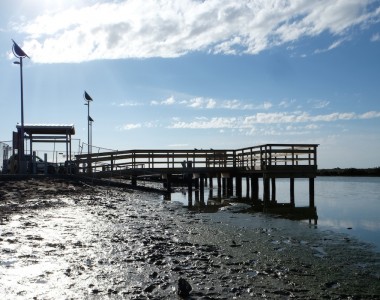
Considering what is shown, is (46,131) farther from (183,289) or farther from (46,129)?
(183,289)

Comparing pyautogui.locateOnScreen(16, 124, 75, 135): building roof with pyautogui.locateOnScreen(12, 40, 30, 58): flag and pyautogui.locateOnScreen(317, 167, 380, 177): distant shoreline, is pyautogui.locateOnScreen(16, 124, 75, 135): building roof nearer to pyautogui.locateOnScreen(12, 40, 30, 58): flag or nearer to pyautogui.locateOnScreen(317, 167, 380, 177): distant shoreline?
pyautogui.locateOnScreen(12, 40, 30, 58): flag

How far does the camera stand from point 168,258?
7391 mm

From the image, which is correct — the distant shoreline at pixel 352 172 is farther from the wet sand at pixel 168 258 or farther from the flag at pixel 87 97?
the wet sand at pixel 168 258

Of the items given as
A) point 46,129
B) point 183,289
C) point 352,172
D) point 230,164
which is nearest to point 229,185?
point 230,164

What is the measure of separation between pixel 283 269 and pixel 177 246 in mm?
2419

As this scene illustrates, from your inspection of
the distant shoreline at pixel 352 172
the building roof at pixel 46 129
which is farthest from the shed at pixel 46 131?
the distant shoreline at pixel 352 172

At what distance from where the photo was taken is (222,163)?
27.9 metres

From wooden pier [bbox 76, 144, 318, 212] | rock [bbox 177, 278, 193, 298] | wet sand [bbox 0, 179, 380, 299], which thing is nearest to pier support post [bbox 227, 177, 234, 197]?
wooden pier [bbox 76, 144, 318, 212]

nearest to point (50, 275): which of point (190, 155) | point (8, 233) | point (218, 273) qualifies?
point (218, 273)

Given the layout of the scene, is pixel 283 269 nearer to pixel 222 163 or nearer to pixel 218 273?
pixel 218 273

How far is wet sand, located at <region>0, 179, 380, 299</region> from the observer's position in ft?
18.8

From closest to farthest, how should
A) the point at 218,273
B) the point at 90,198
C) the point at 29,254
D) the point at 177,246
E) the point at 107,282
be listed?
the point at 107,282 < the point at 218,273 < the point at 29,254 < the point at 177,246 < the point at 90,198

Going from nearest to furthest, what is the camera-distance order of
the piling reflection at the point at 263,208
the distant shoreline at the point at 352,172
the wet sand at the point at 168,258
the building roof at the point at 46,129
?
the wet sand at the point at 168,258, the piling reflection at the point at 263,208, the building roof at the point at 46,129, the distant shoreline at the point at 352,172

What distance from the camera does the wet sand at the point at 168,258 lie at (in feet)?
18.8
